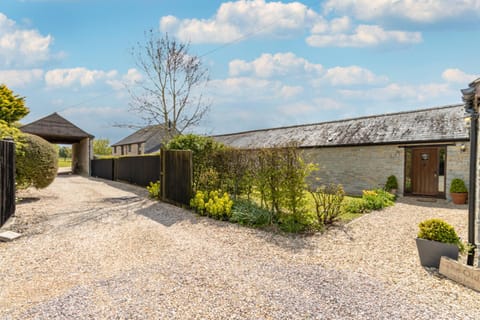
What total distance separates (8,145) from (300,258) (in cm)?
789

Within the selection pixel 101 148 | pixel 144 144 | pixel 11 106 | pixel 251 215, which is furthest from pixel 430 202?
pixel 101 148

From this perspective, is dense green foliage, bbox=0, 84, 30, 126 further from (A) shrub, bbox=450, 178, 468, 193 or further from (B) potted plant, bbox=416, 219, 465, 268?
(A) shrub, bbox=450, 178, 468, 193

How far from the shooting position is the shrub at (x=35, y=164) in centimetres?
948

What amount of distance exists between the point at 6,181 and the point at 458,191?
1523 cm

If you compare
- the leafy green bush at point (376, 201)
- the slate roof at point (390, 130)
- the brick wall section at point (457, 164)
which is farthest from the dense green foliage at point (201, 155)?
the brick wall section at point (457, 164)

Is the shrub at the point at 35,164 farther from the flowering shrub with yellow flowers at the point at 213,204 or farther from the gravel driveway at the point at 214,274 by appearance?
the flowering shrub with yellow flowers at the point at 213,204

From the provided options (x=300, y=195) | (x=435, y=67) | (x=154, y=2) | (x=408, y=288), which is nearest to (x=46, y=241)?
(x=300, y=195)

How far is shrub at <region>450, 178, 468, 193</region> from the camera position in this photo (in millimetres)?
10469

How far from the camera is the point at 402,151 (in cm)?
1223

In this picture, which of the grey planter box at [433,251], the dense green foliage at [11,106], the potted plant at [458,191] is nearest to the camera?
the grey planter box at [433,251]

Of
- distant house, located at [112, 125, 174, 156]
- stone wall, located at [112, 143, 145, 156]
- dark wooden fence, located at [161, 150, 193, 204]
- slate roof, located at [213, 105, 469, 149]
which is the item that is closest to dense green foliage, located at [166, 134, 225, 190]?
dark wooden fence, located at [161, 150, 193, 204]

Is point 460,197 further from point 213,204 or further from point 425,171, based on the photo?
point 213,204

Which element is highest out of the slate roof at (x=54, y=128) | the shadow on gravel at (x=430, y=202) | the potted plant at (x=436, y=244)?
the slate roof at (x=54, y=128)

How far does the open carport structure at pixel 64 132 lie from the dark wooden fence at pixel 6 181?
58.8 ft
